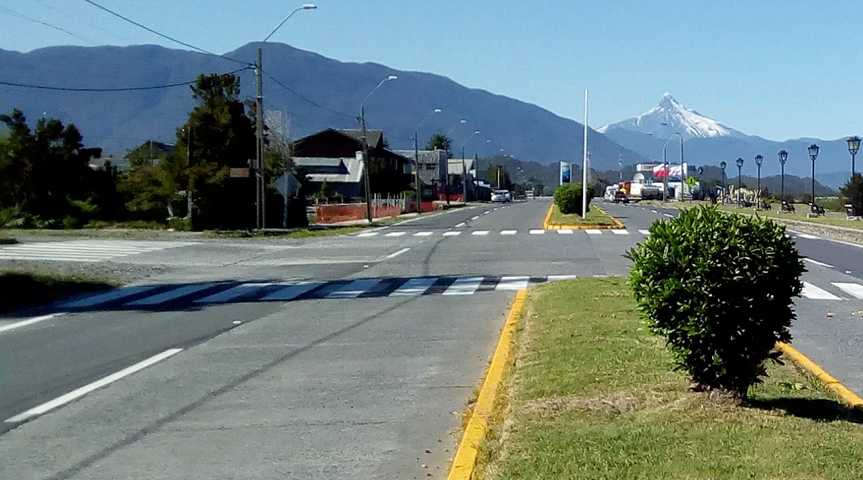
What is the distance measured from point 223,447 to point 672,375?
3.71m

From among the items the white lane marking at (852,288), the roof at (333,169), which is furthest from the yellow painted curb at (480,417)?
the roof at (333,169)

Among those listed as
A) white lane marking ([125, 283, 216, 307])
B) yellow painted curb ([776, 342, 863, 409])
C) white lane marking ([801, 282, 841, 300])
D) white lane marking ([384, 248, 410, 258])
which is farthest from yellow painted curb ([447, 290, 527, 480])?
white lane marking ([384, 248, 410, 258])

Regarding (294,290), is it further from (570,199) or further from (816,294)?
(570,199)

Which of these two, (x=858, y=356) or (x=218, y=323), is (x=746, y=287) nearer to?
(x=858, y=356)

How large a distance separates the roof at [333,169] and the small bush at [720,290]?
94.2m

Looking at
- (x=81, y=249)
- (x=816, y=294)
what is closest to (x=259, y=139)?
(x=81, y=249)

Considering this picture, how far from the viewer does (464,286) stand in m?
21.6

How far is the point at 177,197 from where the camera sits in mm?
49625

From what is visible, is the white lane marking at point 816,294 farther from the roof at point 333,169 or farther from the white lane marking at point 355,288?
the roof at point 333,169

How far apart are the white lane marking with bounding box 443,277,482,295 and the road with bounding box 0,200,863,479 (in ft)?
0.13

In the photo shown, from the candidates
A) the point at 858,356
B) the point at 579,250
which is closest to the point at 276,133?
the point at 579,250

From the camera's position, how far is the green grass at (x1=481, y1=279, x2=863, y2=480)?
657 cm

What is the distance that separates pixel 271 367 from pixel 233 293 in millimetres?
9252

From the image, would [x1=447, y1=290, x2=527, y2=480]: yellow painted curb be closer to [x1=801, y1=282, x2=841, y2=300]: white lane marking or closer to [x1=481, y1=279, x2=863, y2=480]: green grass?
[x1=481, y1=279, x2=863, y2=480]: green grass
